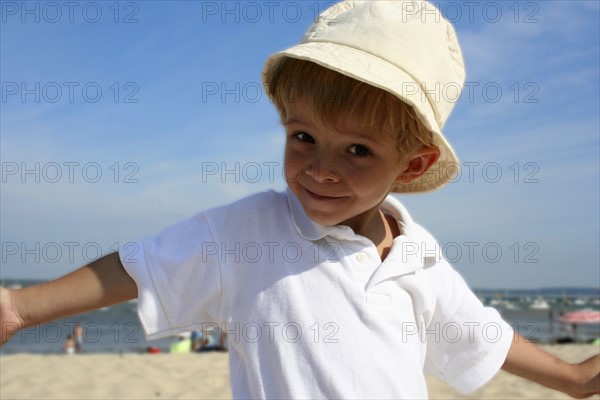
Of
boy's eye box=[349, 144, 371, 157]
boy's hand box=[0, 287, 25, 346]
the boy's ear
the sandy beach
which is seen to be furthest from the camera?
the sandy beach

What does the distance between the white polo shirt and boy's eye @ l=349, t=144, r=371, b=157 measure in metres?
0.22

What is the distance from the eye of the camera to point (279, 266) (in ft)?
5.54

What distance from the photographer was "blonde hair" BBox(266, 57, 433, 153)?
5.36 feet

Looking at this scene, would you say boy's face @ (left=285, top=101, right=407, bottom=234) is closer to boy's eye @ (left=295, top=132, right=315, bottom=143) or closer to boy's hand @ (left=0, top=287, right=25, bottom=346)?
boy's eye @ (left=295, top=132, right=315, bottom=143)

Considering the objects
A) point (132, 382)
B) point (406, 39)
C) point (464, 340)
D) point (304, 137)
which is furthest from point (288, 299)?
point (132, 382)

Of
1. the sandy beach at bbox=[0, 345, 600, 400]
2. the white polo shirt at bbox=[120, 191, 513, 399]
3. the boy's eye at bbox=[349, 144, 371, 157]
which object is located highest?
the boy's eye at bbox=[349, 144, 371, 157]

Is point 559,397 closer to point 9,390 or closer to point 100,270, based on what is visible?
point 9,390

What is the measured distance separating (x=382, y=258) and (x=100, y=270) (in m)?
0.79

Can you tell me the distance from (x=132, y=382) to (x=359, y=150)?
5.97 metres

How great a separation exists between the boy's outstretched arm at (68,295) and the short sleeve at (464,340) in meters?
0.93

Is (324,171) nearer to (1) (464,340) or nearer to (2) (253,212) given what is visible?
(2) (253,212)

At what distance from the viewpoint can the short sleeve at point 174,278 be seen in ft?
5.16

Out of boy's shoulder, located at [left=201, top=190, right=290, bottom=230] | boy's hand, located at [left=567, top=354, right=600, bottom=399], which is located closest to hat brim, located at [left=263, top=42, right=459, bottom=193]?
boy's shoulder, located at [left=201, top=190, right=290, bottom=230]

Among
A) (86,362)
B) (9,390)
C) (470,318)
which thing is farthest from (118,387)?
(470,318)
